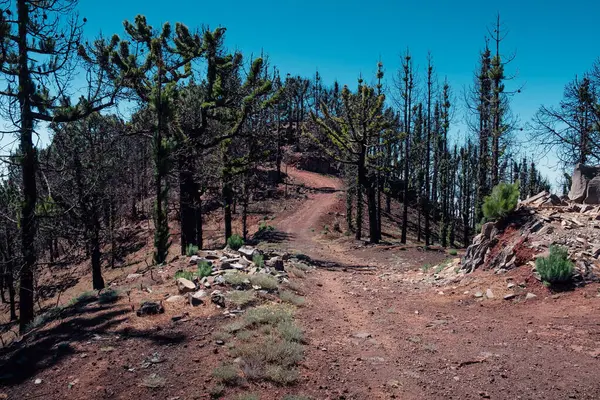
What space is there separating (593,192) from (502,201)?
2322 millimetres

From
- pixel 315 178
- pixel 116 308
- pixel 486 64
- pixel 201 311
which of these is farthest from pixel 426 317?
pixel 315 178

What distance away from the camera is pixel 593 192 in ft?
36.3

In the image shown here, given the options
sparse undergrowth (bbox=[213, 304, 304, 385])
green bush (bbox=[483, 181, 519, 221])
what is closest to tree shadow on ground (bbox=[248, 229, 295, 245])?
green bush (bbox=[483, 181, 519, 221])

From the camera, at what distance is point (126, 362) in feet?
17.7

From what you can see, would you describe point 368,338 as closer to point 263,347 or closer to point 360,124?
point 263,347

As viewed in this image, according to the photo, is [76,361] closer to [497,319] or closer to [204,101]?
[497,319]

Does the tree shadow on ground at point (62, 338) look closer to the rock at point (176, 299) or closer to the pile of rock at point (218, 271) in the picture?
the rock at point (176, 299)

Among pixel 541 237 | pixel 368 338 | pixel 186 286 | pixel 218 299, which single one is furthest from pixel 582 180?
pixel 186 286

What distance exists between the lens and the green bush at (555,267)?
7.99 meters

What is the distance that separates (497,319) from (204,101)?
13733 mm

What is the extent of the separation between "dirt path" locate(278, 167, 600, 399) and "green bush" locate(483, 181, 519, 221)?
2664 millimetres

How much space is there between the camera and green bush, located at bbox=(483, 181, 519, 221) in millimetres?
11430

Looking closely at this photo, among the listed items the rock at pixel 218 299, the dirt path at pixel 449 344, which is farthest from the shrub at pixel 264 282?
the rock at pixel 218 299

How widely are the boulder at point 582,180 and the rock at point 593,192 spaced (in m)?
0.19
